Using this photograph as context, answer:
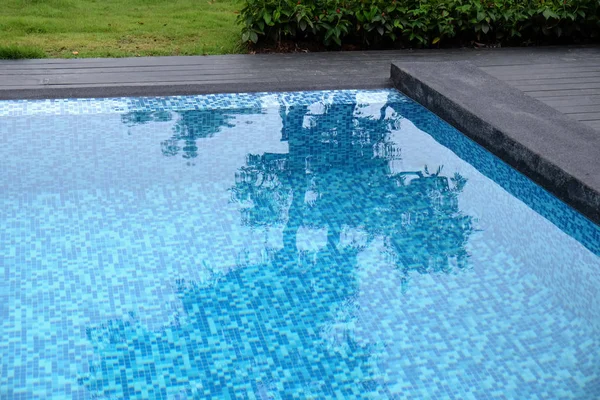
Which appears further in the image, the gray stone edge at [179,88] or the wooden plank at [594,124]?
the gray stone edge at [179,88]

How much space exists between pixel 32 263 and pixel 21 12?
4.86 metres

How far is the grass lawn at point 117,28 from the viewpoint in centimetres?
645

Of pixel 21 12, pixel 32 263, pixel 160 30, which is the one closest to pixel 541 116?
pixel 32 263

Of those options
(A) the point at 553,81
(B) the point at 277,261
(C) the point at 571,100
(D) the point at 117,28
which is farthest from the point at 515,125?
(D) the point at 117,28

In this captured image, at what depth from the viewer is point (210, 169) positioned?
461 centimetres

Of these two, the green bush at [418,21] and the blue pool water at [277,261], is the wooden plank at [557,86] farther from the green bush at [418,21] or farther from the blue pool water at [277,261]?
the green bush at [418,21]

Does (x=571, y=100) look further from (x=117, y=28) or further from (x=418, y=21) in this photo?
(x=117, y=28)

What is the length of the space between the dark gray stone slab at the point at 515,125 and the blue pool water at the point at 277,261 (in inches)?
4.2

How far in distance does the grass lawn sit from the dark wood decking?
0.92 ft

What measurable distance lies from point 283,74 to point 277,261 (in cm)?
261

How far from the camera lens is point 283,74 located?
5934 millimetres

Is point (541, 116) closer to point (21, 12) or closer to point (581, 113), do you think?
point (581, 113)

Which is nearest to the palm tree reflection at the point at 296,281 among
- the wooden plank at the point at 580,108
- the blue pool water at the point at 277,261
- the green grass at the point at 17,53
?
the blue pool water at the point at 277,261

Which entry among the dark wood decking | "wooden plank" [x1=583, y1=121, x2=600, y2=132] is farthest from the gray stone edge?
"wooden plank" [x1=583, y1=121, x2=600, y2=132]
